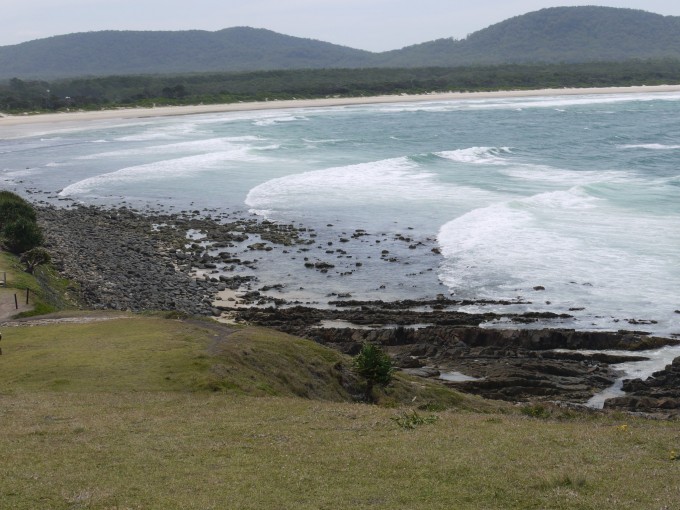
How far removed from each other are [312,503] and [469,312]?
797 inches

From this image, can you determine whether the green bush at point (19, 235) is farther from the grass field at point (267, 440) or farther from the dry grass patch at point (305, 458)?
the dry grass patch at point (305, 458)

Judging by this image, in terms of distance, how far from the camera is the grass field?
1325 centimetres

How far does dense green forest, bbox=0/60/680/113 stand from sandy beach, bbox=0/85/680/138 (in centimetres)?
521

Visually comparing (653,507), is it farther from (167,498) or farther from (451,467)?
(167,498)

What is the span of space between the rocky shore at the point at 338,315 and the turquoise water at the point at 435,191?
1.66 m

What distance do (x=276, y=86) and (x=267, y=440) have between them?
6220 inches

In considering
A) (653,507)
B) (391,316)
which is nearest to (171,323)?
(391,316)

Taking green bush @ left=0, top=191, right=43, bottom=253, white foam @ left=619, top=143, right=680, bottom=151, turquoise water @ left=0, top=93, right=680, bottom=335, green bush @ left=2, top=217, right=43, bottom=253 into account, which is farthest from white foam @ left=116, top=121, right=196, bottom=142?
green bush @ left=2, top=217, right=43, bottom=253

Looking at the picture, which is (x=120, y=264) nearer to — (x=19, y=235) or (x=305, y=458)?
(x=19, y=235)

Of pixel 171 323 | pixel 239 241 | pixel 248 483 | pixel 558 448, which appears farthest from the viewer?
pixel 239 241

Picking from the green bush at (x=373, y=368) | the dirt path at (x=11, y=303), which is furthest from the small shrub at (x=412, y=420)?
the dirt path at (x=11, y=303)

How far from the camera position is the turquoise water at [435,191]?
119 ft

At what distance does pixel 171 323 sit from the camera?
85.0 ft

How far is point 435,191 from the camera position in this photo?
58.6 meters
